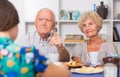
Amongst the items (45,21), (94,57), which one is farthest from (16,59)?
(45,21)

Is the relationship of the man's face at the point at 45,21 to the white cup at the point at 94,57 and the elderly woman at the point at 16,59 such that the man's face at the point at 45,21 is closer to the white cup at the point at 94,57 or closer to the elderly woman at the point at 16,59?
the white cup at the point at 94,57

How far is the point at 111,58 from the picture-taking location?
1.50m

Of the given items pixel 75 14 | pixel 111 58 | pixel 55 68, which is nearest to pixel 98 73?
pixel 111 58

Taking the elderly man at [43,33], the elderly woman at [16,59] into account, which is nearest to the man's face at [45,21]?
the elderly man at [43,33]

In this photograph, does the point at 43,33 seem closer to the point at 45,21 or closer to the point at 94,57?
the point at 45,21

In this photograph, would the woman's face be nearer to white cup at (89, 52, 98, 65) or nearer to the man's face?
the man's face

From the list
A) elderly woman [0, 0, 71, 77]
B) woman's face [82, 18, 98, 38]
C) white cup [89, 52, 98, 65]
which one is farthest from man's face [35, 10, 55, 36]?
elderly woman [0, 0, 71, 77]

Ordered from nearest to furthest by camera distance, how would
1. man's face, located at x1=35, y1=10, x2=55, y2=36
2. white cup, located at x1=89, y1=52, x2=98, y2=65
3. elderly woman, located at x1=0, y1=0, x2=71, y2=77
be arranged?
elderly woman, located at x1=0, y1=0, x2=71, y2=77 < white cup, located at x1=89, y1=52, x2=98, y2=65 < man's face, located at x1=35, y1=10, x2=55, y2=36

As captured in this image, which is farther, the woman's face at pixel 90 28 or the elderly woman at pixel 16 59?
the woman's face at pixel 90 28

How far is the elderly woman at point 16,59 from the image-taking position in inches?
32.7

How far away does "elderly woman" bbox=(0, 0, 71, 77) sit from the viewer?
830 millimetres

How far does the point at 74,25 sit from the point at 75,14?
218mm

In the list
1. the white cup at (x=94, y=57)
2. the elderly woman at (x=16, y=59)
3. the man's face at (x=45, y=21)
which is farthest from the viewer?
the man's face at (x=45, y=21)

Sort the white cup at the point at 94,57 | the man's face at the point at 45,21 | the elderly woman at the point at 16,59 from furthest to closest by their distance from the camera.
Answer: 1. the man's face at the point at 45,21
2. the white cup at the point at 94,57
3. the elderly woman at the point at 16,59
